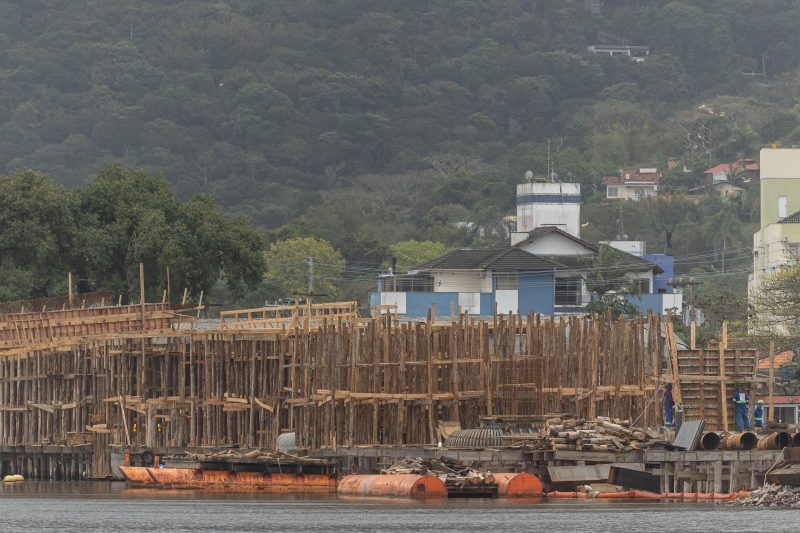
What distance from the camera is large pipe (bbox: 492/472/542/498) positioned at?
7700cm

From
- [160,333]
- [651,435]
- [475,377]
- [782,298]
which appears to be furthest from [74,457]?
[782,298]

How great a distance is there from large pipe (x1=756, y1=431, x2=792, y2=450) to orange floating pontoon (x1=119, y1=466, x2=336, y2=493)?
1806 centimetres

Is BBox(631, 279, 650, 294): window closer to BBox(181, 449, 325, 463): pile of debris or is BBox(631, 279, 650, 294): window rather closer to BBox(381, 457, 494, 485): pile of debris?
BBox(181, 449, 325, 463): pile of debris

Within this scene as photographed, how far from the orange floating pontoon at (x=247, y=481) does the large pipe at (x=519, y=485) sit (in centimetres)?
937

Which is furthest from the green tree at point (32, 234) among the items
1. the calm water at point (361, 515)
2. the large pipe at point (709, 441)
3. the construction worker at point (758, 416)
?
the large pipe at point (709, 441)

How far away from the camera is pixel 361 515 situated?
72250mm

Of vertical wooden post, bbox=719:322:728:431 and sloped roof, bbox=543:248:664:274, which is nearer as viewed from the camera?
vertical wooden post, bbox=719:322:728:431

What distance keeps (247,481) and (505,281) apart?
7522cm

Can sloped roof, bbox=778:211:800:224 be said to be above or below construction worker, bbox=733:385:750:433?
above

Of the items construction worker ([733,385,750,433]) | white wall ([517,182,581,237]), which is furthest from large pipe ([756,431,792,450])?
white wall ([517,182,581,237])

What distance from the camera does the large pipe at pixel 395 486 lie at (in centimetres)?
7738

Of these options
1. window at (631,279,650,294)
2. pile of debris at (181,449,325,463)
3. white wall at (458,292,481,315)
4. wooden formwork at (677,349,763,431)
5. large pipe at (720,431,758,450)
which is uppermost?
window at (631,279,650,294)

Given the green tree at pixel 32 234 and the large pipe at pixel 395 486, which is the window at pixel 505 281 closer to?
the green tree at pixel 32 234

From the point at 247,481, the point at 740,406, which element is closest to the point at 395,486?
the point at 247,481
